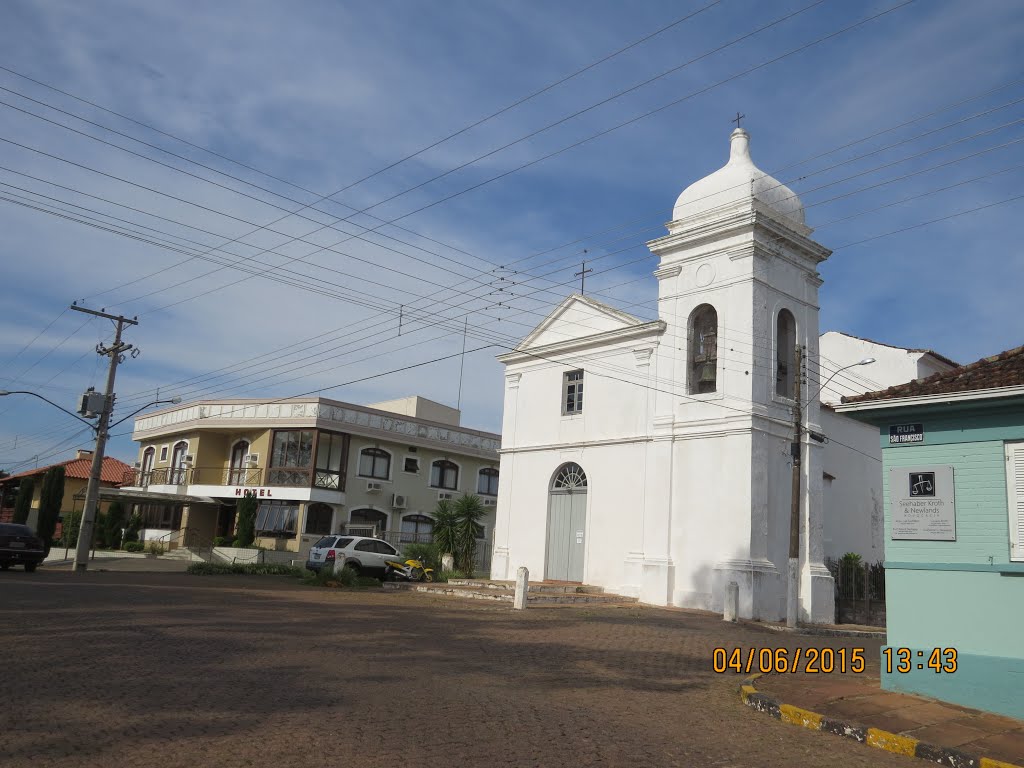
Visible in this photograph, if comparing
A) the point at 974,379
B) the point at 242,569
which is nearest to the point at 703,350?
the point at 974,379

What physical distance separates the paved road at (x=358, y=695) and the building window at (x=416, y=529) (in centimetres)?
2447

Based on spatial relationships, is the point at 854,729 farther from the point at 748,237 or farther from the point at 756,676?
the point at 748,237

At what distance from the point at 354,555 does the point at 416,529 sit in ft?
49.0

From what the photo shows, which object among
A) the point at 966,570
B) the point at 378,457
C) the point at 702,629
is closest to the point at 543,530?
the point at 702,629

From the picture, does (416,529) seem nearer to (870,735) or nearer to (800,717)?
(800,717)

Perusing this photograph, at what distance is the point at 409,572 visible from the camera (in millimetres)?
26875

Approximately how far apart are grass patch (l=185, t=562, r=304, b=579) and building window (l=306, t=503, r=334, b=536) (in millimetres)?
6478

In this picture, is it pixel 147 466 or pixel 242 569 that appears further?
pixel 147 466

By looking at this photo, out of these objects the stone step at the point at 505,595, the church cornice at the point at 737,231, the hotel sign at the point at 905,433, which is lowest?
the stone step at the point at 505,595

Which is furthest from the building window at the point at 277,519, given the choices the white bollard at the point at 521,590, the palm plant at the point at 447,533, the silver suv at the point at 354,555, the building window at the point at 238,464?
the white bollard at the point at 521,590

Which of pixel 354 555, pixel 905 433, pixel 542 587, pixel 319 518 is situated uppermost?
pixel 905 433

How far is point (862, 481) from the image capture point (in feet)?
92.3

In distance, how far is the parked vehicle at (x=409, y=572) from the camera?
2634 cm
